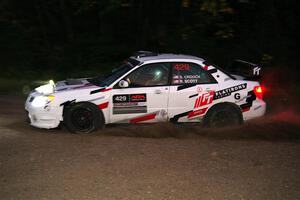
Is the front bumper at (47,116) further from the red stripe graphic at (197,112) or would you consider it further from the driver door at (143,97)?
the red stripe graphic at (197,112)

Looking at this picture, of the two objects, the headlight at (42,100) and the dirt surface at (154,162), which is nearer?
the dirt surface at (154,162)

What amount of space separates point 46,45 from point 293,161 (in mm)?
15576

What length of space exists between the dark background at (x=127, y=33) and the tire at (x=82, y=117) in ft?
25.6

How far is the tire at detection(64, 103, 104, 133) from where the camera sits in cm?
973

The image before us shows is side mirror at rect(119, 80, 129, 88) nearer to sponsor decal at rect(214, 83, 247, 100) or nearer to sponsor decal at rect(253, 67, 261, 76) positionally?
sponsor decal at rect(214, 83, 247, 100)

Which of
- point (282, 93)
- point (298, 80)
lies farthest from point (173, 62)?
point (298, 80)

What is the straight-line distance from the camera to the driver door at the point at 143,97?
32.3ft

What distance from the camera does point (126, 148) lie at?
8.69 metres

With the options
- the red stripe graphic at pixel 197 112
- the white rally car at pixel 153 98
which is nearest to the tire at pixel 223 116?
the white rally car at pixel 153 98

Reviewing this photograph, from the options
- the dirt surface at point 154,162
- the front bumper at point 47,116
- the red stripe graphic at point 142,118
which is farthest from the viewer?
the red stripe graphic at point 142,118

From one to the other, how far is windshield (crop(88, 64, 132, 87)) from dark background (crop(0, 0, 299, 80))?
22.4 feet

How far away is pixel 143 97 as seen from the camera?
32.5 ft

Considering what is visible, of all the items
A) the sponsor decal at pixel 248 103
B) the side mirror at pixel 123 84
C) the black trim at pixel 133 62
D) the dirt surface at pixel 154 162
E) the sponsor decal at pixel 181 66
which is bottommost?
the dirt surface at pixel 154 162

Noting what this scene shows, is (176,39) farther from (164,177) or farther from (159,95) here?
(164,177)
